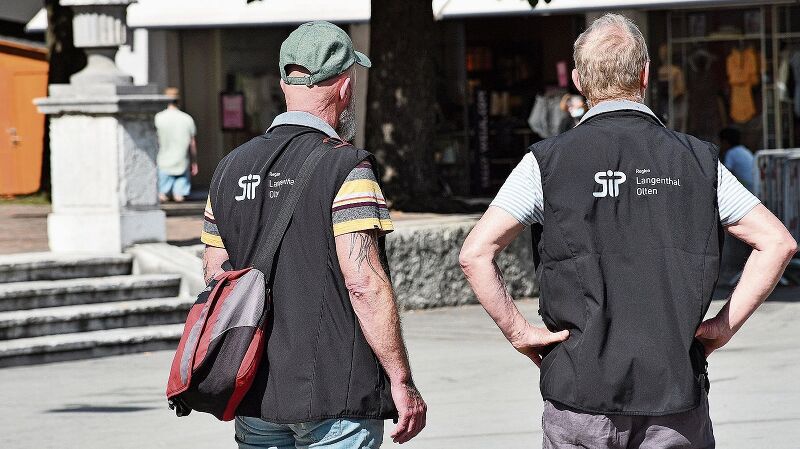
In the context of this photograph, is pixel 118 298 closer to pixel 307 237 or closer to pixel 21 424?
pixel 21 424

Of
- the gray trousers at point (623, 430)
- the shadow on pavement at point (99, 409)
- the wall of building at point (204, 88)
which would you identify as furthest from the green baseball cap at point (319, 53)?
the wall of building at point (204, 88)

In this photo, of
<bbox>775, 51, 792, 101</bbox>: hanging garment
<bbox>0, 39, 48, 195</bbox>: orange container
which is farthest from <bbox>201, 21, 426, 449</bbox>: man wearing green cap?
<bbox>775, 51, 792, 101</bbox>: hanging garment

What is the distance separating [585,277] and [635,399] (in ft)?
1.05

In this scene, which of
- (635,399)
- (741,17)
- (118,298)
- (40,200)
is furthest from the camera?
(741,17)

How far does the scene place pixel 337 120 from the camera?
4207 millimetres

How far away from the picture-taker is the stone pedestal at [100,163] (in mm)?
11805

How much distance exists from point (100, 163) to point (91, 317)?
144 centimetres

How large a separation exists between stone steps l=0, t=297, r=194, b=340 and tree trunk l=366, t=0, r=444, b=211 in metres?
4.00

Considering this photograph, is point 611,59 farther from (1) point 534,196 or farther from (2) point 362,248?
(2) point 362,248

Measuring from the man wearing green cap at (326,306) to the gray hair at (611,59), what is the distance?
0.61 m

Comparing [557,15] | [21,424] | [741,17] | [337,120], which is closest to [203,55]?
[557,15]

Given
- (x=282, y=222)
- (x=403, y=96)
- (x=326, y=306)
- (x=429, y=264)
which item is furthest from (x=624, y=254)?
(x=403, y=96)

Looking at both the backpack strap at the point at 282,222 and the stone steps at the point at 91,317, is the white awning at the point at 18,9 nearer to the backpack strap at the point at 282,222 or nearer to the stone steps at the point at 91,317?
the stone steps at the point at 91,317

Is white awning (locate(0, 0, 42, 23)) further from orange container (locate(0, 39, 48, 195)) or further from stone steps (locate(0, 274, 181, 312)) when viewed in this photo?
stone steps (locate(0, 274, 181, 312))
